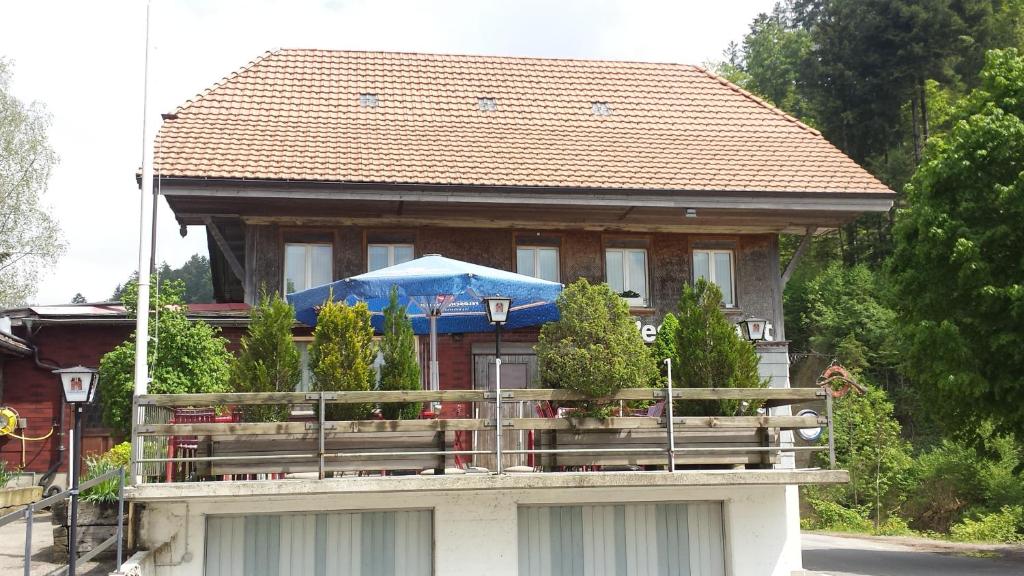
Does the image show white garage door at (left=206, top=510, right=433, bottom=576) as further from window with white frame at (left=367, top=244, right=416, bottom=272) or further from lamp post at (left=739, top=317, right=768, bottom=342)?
window with white frame at (left=367, top=244, right=416, bottom=272)

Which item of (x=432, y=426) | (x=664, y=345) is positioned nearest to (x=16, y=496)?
(x=432, y=426)

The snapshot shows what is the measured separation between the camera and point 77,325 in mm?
17250

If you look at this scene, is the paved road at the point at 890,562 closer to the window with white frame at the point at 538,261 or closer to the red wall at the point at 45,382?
the window with white frame at the point at 538,261

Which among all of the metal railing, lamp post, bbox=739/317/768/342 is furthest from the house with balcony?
lamp post, bbox=739/317/768/342

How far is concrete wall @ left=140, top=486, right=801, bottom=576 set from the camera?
1044 centimetres

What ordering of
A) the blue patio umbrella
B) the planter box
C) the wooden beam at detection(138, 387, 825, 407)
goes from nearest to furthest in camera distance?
the wooden beam at detection(138, 387, 825, 407)
the blue patio umbrella
the planter box

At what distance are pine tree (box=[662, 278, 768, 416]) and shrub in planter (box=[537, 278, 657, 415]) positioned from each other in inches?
21.6

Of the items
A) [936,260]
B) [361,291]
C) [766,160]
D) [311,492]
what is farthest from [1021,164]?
[311,492]

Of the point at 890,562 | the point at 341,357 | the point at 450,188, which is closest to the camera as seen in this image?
the point at 341,357

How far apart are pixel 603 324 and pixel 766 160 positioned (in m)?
7.61

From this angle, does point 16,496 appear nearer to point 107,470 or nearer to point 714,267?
point 107,470

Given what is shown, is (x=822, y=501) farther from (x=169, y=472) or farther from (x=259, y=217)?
(x=169, y=472)

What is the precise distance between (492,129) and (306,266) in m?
4.05

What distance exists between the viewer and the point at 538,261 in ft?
53.8
